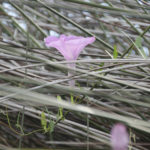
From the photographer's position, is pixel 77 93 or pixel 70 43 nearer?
pixel 77 93

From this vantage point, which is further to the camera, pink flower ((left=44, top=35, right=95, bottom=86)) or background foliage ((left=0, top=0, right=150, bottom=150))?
pink flower ((left=44, top=35, right=95, bottom=86))

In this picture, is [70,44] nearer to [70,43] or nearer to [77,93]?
[70,43]

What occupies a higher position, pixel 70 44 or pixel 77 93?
pixel 70 44

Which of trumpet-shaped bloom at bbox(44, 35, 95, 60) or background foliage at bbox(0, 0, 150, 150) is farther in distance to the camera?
trumpet-shaped bloom at bbox(44, 35, 95, 60)

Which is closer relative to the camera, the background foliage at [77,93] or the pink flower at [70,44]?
the background foliage at [77,93]

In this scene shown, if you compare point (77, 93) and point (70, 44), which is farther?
point (70, 44)

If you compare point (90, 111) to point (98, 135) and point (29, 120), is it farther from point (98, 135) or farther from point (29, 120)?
point (29, 120)

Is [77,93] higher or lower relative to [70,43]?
lower

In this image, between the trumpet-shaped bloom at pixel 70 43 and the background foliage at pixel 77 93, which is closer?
the background foliage at pixel 77 93

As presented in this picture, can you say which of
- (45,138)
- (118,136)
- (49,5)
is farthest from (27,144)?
(118,136)

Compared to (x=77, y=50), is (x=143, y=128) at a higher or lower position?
lower

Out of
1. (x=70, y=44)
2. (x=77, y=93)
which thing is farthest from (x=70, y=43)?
(x=77, y=93)
